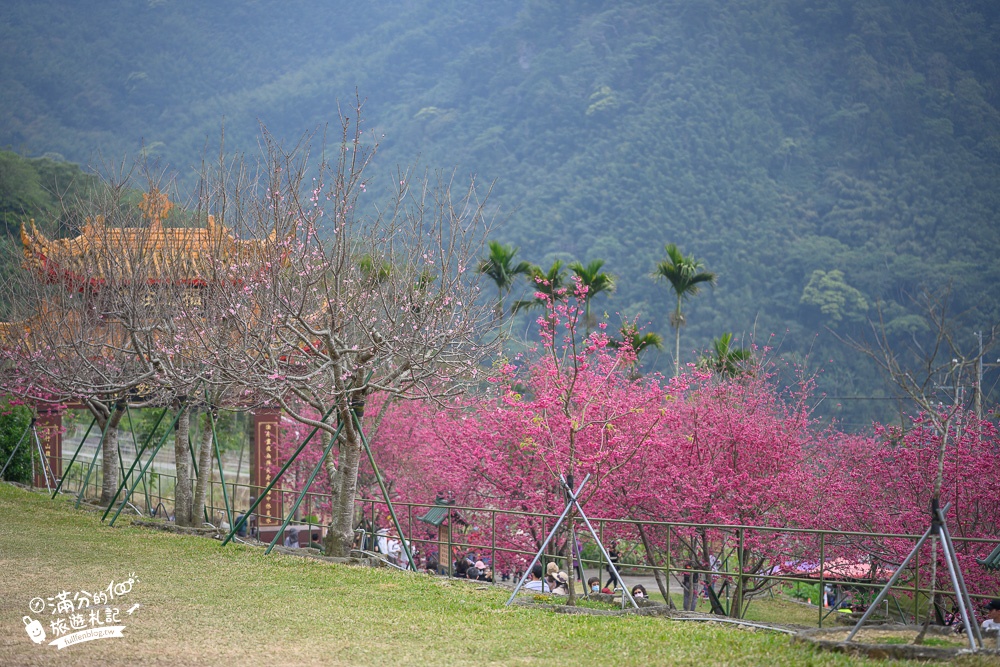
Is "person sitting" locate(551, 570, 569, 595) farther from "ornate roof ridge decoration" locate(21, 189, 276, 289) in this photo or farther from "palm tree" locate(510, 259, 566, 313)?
"ornate roof ridge decoration" locate(21, 189, 276, 289)

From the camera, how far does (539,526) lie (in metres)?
18.0

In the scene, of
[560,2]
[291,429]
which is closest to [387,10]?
[560,2]

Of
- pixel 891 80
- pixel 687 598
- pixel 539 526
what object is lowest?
pixel 687 598

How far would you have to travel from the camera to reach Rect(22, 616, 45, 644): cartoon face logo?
25.3ft

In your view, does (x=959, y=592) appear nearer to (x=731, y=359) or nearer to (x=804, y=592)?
(x=731, y=359)

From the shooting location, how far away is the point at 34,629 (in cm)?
800

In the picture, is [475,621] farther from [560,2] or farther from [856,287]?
[560,2]

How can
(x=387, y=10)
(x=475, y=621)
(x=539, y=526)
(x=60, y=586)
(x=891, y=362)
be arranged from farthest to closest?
(x=387, y=10) < (x=539, y=526) < (x=891, y=362) < (x=60, y=586) < (x=475, y=621)

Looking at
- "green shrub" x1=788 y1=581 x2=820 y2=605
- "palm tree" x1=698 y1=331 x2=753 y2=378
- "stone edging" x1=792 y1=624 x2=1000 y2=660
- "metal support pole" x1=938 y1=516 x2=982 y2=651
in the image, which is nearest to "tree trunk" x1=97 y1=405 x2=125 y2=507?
"palm tree" x1=698 y1=331 x2=753 y2=378

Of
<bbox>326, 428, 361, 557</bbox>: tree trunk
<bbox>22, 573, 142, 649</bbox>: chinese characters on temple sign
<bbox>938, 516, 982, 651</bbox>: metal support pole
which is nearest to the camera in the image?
<bbox>938, 516, 982, 651</bbox>: metal support pole

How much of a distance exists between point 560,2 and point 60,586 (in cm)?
10339

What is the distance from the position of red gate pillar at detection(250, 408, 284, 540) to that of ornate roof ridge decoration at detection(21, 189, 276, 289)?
752 cm

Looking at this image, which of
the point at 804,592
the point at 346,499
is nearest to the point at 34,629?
the point at 346,499

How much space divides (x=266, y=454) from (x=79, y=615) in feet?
56.0
